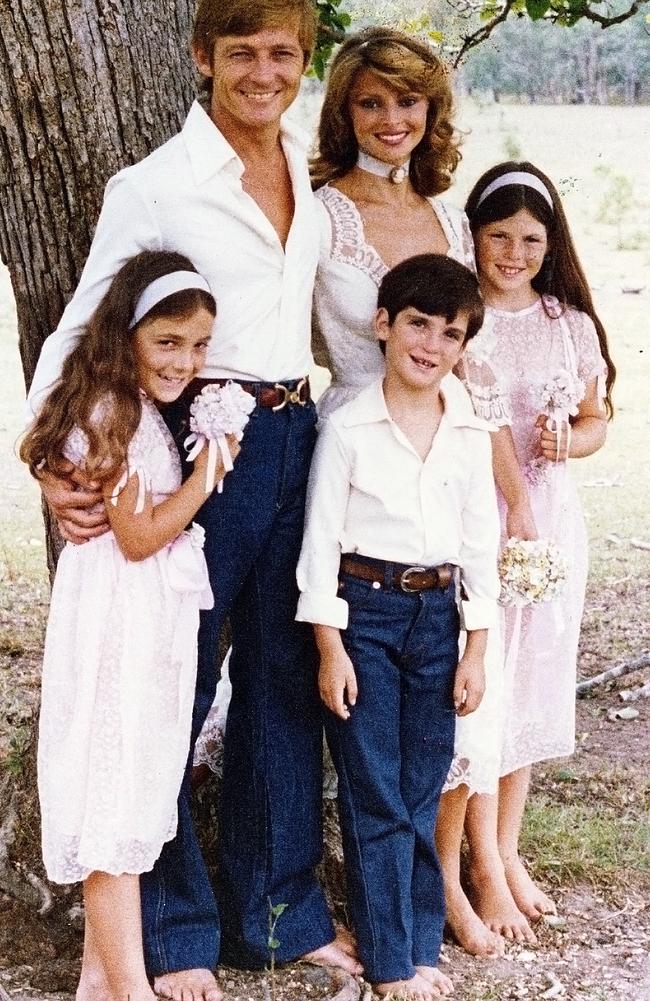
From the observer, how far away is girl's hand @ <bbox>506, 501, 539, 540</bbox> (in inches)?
122

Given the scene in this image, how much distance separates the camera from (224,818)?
9.97 ft

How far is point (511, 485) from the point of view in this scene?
3.05m

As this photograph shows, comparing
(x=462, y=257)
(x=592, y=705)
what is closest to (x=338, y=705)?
(x=462, y=257)

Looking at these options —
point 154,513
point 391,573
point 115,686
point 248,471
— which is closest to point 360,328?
point 248,471

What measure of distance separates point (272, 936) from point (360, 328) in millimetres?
1453

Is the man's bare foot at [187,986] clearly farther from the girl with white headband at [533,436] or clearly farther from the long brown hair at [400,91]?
the long brown hair at [400,91]

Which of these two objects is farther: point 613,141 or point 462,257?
point 613,141

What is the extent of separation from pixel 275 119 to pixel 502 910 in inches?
82.0

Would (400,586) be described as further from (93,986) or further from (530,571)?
(93,986)

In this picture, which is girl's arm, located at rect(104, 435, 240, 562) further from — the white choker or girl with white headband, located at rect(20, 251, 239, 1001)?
the white choker

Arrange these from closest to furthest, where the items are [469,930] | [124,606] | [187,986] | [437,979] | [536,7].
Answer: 1. [124,606]
2. [187,986]
3. [437,979]
4. [469,930]
5. [536,7]

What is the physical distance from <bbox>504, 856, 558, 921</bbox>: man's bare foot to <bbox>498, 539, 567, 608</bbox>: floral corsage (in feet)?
2.74

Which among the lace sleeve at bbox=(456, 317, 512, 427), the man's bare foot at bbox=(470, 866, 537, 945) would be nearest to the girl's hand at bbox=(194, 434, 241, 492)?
the lace sleeve at bbox=(456, 317, 512, 427)

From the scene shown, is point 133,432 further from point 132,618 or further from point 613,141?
point 613,141
